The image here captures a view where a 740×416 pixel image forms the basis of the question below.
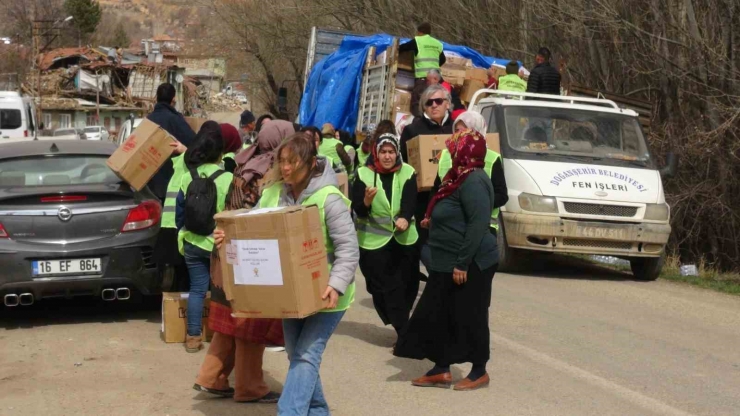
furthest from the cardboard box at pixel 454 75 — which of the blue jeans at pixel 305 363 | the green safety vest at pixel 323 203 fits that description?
the blue jeans at pixel 305 363

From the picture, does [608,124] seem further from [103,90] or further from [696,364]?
[103,90]

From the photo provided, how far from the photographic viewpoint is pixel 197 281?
8.07 m

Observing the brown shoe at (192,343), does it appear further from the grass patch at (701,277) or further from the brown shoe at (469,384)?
the grass patch at (701,277)

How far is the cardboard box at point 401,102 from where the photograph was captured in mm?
15109

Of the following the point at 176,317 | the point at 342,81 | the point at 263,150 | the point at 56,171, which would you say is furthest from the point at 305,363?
the point at 342,81

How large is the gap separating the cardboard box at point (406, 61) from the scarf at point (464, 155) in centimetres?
894

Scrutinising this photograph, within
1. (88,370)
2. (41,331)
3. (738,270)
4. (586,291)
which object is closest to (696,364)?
(586,291)

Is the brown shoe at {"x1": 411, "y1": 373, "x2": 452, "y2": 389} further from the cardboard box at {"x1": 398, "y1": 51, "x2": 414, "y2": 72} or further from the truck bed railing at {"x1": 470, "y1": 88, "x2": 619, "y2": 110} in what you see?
the cardboard box at {"x1": 398, "y1": 51, "x2": 414, "y2": 72}

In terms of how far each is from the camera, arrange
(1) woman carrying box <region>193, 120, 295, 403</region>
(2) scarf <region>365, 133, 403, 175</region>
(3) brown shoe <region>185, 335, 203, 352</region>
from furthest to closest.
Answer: (3) brown shoe <region>185, 335, 203, 352</region> < (2) scarf <region>365, 133, 403, 175</region> < (1) woman carrying box <region>193, 120, 295, 403</region>

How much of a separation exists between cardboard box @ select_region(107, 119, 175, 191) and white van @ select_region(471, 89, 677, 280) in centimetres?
483

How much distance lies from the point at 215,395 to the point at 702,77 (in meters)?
11.6

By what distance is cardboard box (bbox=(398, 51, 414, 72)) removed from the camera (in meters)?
15.7

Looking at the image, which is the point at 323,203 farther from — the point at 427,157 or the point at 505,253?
the point at 505,253

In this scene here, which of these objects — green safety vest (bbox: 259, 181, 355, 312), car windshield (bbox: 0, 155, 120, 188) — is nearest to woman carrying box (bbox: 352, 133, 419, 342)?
green safety vest (bbox: 259, 181, 355, 312)
